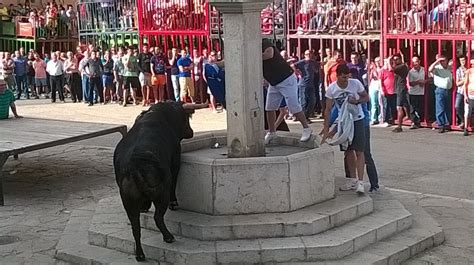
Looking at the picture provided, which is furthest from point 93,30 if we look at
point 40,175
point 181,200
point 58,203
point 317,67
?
point 181,200

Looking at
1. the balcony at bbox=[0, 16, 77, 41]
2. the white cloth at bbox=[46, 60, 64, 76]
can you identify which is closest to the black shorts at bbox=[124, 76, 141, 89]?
the white cloth at bbox=[46, 60, 64, 76]

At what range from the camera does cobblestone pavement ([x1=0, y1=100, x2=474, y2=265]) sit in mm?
8791

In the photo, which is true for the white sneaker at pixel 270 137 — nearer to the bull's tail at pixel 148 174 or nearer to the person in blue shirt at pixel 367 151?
the person in blue shirt at pixel 367 151

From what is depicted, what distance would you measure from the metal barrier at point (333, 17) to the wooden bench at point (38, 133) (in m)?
8.42

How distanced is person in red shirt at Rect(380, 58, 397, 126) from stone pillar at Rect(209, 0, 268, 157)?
946 cm

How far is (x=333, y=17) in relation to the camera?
64.3ft

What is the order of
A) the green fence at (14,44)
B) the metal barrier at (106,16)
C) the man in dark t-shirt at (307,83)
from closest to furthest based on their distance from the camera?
the man in dark t-shirt at (307,83)
the metal barrier at (106,16)
the green fence at (14,44)

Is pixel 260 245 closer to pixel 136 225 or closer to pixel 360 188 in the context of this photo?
pixel 136 225

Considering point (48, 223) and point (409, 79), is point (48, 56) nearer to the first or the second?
point (409, 79)

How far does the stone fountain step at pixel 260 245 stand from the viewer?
750 cm

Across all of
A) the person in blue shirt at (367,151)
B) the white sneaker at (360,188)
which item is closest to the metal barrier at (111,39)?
the person in blue shirt at (367,151)

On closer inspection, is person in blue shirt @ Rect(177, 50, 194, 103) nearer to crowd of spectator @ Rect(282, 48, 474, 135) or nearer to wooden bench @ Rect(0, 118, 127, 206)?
crowd of spectator @ Rect(282, 48, 474, 135)

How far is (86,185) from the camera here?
12172mm

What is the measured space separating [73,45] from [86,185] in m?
19.5
